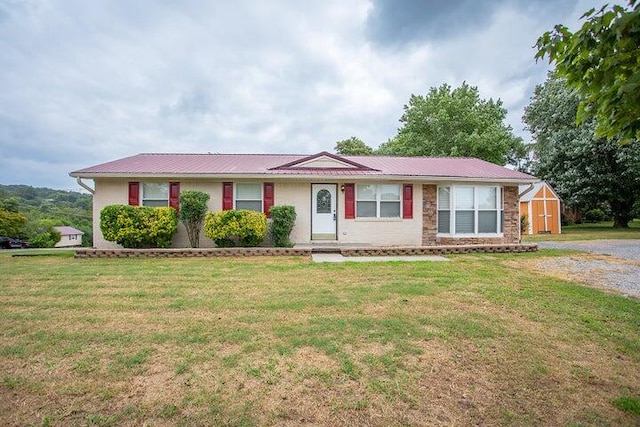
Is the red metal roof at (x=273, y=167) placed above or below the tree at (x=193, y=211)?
above

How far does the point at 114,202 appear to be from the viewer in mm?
10461

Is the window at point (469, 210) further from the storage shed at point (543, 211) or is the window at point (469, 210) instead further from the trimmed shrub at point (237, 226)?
the storage shed at point (543, 211)

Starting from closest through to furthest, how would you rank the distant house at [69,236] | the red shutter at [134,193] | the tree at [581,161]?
the red shutter at [134,193]
the tree at [581,161]
the distant house at [69,236]

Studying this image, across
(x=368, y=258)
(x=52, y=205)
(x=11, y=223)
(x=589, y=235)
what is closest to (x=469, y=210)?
(x=368, y=258)

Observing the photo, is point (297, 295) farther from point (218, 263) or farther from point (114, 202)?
point (114, 202)

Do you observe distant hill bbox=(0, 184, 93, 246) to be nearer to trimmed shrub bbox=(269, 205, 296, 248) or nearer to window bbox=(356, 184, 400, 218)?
trimmed shrub bbox=(269, 205, 296, 248)

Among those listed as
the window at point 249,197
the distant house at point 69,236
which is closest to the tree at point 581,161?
the window at point 249,197

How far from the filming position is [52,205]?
62.6 m

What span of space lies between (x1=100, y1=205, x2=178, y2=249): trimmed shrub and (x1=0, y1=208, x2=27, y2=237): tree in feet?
126

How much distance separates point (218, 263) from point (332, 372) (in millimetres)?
6035

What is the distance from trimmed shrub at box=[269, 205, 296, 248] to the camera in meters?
9.95

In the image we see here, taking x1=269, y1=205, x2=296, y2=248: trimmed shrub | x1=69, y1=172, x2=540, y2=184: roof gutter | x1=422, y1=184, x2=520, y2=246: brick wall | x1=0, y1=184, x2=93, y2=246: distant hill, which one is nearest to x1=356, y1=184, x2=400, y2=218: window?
x1=69, y1=172, x2=540, y2=184: roof gutter

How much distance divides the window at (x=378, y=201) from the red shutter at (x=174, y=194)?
6.12 m

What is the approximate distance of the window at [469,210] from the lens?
36.6ft
